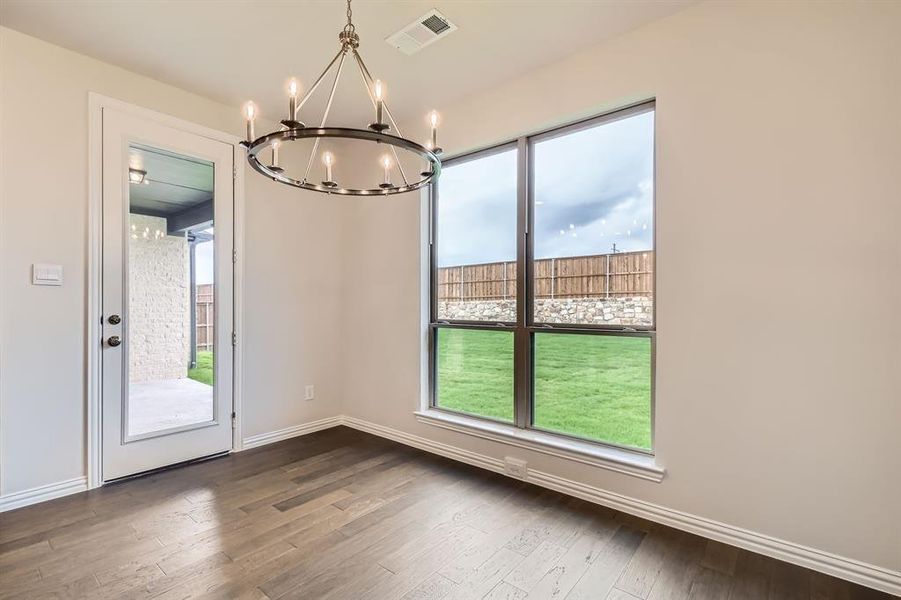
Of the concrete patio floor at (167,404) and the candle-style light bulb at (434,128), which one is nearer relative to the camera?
the candle-style light bulb at (434,128)

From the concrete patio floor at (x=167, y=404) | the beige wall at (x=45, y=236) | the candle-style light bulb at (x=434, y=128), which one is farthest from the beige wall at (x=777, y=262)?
the beige wall at (x=45, y=236)

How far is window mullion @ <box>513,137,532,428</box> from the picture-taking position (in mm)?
3133

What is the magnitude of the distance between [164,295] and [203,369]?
650 mm

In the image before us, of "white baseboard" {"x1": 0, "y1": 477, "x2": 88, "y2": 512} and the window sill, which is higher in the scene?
the window sill

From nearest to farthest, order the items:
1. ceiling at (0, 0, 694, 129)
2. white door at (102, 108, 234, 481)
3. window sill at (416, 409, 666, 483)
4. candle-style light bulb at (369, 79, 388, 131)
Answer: candle-style light bulb at (369, 79, 388, 131) → ceiling at (0, 0, 694, 129) → window sill at (416, 409, 666, 483) → white door at (102, 108, 234, 481)

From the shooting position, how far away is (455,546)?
2.18 m

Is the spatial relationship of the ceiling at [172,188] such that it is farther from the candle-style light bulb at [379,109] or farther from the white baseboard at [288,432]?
the candle-style light bulb at [379,109]

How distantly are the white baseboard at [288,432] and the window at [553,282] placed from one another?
1303mm

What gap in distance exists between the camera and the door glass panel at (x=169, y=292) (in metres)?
3.04

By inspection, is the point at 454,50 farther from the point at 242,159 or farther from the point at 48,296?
the point at 48,296

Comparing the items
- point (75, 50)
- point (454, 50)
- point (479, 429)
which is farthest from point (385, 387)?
point (75, 50)

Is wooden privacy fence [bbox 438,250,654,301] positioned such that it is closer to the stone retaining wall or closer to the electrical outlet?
the stone retaining wall

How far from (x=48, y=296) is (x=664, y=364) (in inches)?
149

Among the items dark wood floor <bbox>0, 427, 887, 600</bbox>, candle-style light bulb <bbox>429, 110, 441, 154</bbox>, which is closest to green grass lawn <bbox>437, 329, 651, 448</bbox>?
dark wood floor <bbox>0, 427, 887, 600</bbox>
